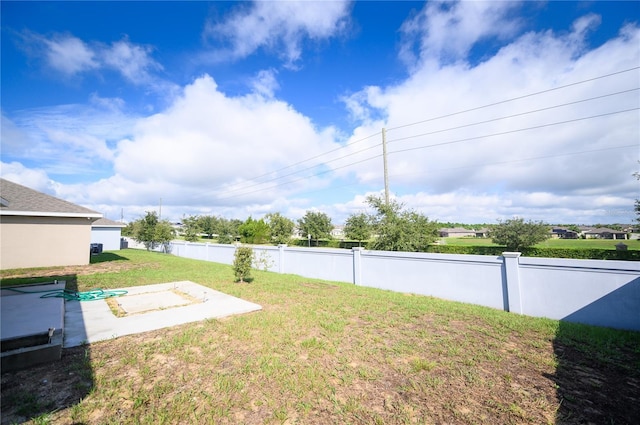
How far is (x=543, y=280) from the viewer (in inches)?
260

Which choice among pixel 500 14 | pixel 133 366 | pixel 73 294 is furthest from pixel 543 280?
pixel 73 294

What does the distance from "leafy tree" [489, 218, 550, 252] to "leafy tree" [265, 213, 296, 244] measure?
27.0m

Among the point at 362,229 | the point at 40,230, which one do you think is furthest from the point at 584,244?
the point at 40,230

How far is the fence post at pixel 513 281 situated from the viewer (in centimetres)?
694

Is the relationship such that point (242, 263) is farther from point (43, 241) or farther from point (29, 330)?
point (43, 241)

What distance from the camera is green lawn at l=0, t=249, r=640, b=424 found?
2904mm

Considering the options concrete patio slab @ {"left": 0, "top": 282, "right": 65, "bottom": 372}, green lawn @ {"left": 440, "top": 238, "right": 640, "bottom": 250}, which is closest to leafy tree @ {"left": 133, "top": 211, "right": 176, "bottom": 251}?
concrete patio slab @ {"left": 0, "top": 282, "right": 65, "bottom": 372}

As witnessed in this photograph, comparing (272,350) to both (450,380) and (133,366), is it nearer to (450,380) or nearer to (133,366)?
(133,366)

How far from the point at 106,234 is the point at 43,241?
16.4m

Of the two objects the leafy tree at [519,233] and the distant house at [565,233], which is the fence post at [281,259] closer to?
the leafy tree at [519,233]

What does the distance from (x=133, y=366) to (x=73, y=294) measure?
5.87 meters

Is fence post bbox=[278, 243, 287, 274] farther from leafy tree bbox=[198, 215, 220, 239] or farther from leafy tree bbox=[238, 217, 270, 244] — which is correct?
leafy tree bbox=[198, 215, 220, 239]

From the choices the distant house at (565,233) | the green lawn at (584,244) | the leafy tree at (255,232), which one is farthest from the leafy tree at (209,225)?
the distant house at (565,233)

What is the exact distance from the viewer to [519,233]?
83.2ft
